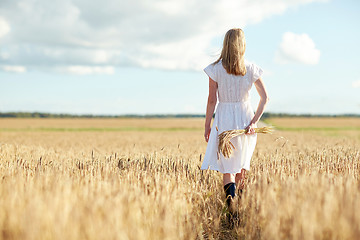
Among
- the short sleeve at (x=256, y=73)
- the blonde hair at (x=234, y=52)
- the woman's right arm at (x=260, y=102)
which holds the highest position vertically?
the blonde hair at (x=234, y=52)

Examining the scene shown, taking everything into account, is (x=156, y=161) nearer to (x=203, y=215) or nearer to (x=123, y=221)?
(x=203, y=215)

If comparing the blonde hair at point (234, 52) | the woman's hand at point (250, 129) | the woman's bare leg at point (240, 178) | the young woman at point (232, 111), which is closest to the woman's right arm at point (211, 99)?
the young woman at point (232, 111)

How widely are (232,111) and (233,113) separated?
26mm

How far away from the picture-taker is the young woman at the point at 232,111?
12.0 ft

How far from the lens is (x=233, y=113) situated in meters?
3.72

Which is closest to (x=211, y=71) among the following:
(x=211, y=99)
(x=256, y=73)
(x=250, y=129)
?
(x=211, y=99)

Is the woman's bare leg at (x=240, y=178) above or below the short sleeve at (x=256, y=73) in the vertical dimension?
below

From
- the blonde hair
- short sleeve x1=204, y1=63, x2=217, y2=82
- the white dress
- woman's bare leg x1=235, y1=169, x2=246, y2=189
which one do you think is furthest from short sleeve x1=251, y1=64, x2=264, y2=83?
woman's bare leg x1=235, y1=169, x2=246, y2=189

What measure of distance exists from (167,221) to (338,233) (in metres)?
1.20

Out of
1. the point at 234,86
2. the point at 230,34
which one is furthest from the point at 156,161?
the point at 230,34

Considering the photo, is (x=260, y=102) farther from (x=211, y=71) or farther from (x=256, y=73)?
(x=211, y=71)

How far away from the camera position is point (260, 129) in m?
3.88

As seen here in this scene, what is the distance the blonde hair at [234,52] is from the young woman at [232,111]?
0.04ft

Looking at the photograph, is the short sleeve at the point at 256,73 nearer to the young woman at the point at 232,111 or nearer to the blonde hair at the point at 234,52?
the young woman at the point at 232,111
